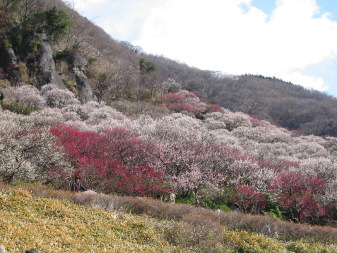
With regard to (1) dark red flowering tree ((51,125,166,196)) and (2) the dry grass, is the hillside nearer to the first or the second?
(1) dark red flowering tree ((51,125,166,196))

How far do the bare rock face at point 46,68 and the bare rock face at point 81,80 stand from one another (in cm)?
211

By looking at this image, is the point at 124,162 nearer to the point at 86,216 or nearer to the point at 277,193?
the point at 86,216

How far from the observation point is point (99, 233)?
6.03m

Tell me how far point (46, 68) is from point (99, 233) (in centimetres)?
2601

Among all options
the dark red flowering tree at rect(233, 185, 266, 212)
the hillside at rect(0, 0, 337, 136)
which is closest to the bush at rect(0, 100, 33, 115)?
the hillside at rect(0, 0, 337, 136)

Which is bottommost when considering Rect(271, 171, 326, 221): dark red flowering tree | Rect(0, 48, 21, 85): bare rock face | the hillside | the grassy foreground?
the grassy foreground

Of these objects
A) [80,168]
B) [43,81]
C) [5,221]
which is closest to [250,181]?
[80,168]

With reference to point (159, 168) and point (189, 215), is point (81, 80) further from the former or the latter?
point (189, 215)

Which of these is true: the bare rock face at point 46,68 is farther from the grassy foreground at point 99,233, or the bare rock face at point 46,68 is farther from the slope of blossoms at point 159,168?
the grassy foreground at point 99,233

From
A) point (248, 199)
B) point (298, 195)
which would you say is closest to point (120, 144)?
point (248, 199)

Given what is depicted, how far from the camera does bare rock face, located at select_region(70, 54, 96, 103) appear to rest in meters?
29.7

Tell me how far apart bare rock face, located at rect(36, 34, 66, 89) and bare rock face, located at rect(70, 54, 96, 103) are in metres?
2.11

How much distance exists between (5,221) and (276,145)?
25878 millimetres

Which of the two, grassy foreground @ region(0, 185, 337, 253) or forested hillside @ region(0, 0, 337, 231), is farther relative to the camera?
forested hillside @ region(0, 0, 337, 231)
